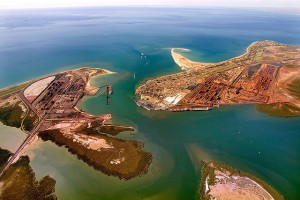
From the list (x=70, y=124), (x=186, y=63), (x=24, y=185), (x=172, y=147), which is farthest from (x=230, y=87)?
(x=24, y=185)

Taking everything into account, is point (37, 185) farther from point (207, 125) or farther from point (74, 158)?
point (207, 125)

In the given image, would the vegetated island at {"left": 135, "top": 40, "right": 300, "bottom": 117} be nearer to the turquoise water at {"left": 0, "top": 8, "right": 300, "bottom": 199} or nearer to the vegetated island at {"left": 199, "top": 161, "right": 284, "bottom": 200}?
the turquoise water at {"left": 0, "top": 8, "right": 300, "bottom": 199}

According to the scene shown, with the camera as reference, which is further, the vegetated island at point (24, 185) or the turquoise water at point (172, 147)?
the turquoise water at point (172, 147)

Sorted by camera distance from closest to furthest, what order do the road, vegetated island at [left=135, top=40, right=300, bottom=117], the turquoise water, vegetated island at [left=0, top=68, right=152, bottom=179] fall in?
the turquoise water → the road → vegetated island at [left=0, top=68, right=152, bottom=179] → vegetated island at [left=135, top=40, right=300, bottom=117]

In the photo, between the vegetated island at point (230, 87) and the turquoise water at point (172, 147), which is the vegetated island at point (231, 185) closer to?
the turquoise water at point (172, 147)

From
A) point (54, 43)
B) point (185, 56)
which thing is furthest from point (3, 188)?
point (54, 43)

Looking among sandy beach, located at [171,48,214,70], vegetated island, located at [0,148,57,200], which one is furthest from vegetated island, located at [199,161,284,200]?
sandy beach, located at [171,48,214,70]

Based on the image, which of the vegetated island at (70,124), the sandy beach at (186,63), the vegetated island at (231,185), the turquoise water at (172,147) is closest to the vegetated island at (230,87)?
the sandy beach at (186,63)
